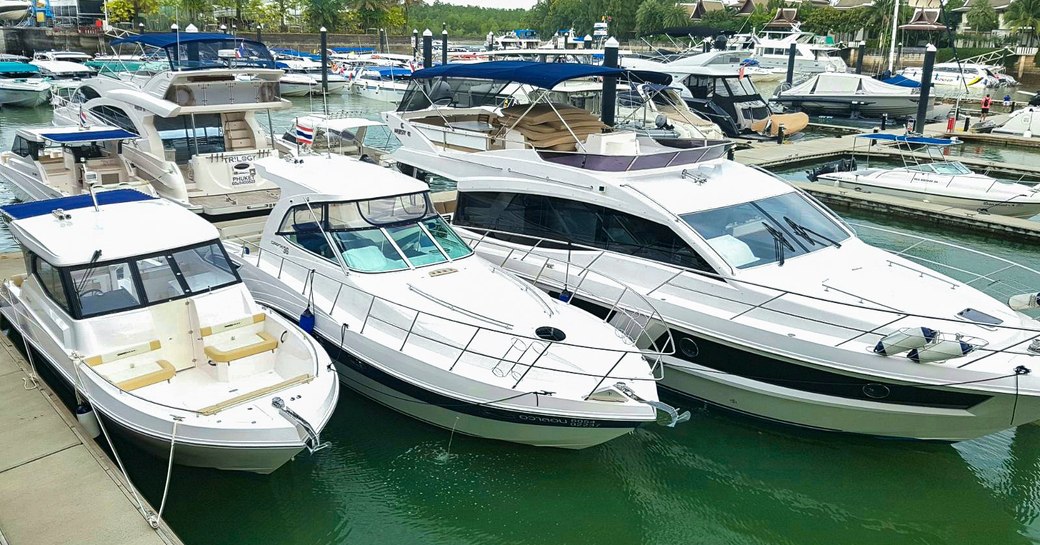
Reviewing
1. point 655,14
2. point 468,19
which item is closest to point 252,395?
point 655,14

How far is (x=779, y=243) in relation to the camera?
8.33 meters

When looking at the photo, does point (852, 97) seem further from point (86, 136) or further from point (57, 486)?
point (57, 486)

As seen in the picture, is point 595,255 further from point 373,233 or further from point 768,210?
point 373,233

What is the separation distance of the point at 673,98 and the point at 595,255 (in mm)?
15648

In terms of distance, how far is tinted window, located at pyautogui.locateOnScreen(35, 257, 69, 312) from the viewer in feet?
22.8

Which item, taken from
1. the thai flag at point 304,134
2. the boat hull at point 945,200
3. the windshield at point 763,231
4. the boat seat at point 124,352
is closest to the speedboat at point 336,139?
the thai flag at point 304,134

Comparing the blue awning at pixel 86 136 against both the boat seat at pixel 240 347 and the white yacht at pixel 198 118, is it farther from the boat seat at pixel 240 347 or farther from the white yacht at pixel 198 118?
the boat seat at pixel 240 347

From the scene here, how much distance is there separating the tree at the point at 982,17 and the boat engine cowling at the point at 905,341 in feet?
194

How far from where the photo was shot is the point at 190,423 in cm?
595

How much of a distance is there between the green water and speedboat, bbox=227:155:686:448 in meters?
0.39

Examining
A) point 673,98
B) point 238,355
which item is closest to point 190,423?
point 238,355

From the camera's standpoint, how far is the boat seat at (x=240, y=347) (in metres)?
7.09

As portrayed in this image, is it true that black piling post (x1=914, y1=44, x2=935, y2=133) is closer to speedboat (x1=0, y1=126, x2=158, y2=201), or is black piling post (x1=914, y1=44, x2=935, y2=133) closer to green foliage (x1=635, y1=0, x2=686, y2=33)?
speedboat (x1=0, y1=126, x2=158, y2=201)

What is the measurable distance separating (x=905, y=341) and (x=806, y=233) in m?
2.26
